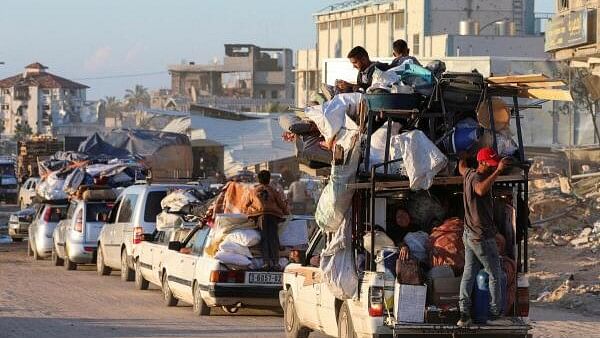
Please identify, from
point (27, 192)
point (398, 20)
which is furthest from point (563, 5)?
point (398, 20)

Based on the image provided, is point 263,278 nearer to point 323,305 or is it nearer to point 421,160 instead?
point 323,305

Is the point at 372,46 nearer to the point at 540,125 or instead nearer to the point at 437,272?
the point at 540,125

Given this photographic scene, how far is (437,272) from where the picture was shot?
12750mm

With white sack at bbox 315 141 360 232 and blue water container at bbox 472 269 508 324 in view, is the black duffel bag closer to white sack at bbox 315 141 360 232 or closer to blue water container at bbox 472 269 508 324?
white sack at bbox 315 141 360 232

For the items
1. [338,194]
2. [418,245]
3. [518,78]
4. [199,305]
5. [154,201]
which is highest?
[518,78]

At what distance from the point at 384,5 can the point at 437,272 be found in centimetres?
7898

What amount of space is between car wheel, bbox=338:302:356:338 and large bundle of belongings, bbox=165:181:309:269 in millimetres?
4792

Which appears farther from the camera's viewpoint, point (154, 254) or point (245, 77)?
point (245, 77)

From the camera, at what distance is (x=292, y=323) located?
1585cm

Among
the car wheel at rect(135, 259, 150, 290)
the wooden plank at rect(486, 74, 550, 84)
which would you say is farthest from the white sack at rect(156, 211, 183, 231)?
the wooden plank at rect(486, 74, 550, 84)

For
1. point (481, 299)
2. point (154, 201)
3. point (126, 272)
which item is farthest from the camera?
point (126, 272)

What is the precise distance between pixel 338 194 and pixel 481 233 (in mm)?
1458

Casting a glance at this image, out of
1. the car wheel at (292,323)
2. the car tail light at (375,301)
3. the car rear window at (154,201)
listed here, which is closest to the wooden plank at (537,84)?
the car tail light at (375,301)

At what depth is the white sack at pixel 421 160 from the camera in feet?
42.2
